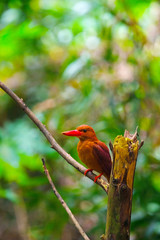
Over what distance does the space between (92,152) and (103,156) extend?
0.26ft

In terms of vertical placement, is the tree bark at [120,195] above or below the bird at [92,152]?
A: below

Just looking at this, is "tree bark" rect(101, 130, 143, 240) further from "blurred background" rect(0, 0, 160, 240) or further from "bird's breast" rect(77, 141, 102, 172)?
"blurred background" rect(0, 0, 160, 240)

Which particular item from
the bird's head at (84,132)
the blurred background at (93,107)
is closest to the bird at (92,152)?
the bird's head at (84,132)

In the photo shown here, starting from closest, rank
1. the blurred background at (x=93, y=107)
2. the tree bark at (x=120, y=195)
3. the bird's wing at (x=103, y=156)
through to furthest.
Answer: the tree bark at (x=120, y=195), the bird's wing at (x=103, y=156), the blurred background at (x=93, y=107)

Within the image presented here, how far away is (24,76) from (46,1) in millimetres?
1138

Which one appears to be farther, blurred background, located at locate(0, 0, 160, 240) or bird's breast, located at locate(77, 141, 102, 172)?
blurred background, located at locate(0, 0, 160, 240)

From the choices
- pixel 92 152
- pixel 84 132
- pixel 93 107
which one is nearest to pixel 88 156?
pixel 92 152

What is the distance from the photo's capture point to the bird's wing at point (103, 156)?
1795 millimetres

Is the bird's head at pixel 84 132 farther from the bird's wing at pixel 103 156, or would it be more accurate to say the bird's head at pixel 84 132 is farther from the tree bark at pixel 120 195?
the tree bark at pixel 120 195

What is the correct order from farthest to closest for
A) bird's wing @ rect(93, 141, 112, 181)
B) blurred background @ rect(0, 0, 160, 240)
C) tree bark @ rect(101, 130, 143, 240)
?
blurred background @ rect(0, 0, 160, 240), bird's wing @ rect(93, 141, 112, 181), tree bark @ rect(101, 130, 143, 240)

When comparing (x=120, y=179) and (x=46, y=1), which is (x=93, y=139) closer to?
(x=120, y=179)

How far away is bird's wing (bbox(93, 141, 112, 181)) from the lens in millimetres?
1795

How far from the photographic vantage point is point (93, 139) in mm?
1946

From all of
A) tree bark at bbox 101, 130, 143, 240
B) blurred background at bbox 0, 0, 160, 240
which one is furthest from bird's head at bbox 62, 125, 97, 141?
tree bark at bbox 101, 130, 143, 240
